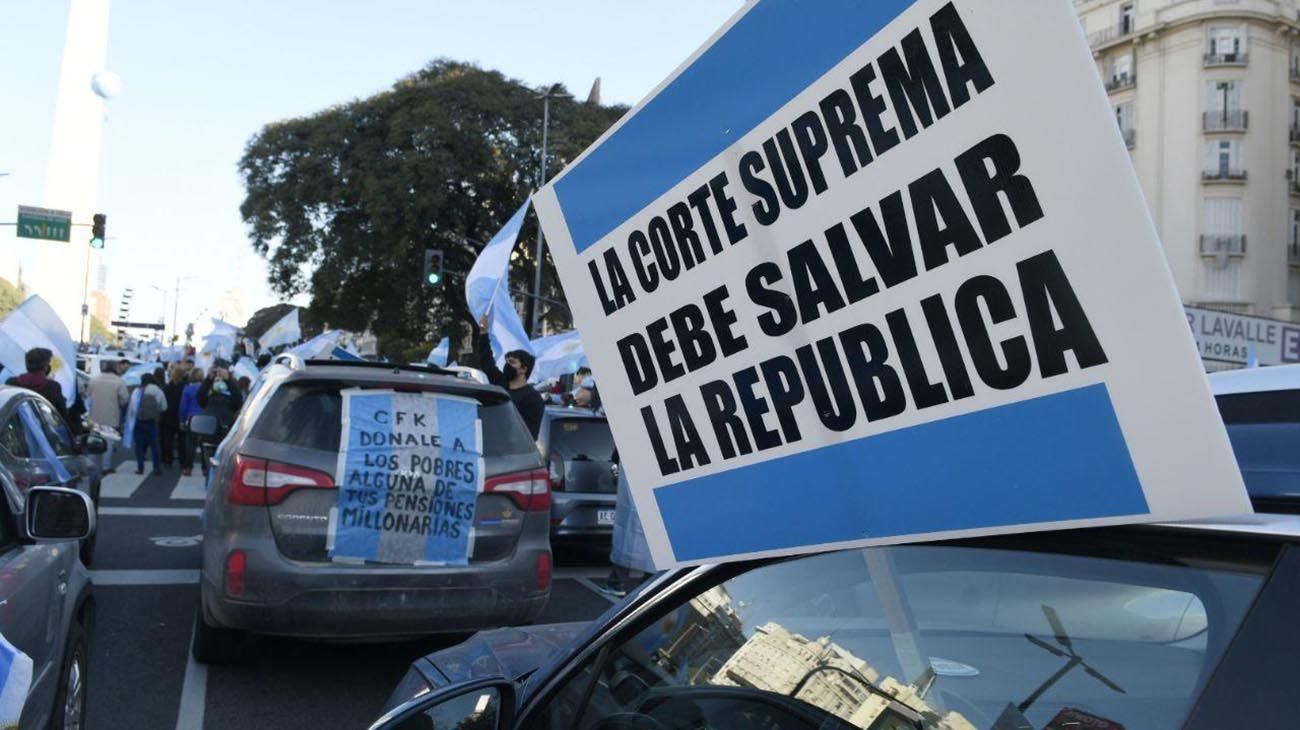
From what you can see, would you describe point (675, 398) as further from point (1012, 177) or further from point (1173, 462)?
point (1173, 462)

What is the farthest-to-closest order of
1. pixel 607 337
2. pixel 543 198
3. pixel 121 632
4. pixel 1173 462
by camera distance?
pixel 121 632, pixel 543 198, pixel 607 337, pixel 1173 462

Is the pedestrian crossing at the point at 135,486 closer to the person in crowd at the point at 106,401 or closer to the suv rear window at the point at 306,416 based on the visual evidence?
the person in crowd at the point at 106,401

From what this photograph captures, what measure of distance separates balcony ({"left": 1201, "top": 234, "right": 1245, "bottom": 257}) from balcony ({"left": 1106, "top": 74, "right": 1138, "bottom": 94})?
26.0ft

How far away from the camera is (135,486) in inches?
553

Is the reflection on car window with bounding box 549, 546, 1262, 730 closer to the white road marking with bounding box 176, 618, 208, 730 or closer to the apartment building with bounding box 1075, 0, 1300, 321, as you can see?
the white road marking with bounding box 176, 618, 208, 730

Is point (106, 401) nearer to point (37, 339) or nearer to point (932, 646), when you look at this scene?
point (37, 339)

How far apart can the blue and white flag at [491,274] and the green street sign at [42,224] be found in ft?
71.0

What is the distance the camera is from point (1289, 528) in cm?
118

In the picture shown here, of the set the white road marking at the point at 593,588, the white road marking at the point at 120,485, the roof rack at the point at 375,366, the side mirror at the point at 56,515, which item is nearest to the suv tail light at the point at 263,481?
the roof rack at the point at 375,366

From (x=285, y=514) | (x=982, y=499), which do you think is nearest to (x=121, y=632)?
(x=285, y=514)

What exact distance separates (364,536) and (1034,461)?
4.28 meters

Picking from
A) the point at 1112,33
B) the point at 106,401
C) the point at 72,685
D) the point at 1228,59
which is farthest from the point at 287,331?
the point at 1112,33

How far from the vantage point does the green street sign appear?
28.4 meters

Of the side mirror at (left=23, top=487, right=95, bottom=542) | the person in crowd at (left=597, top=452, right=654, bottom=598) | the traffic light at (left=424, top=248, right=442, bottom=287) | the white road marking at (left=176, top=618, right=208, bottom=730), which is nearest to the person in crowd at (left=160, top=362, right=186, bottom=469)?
the traffic light at (left=424, top=248, right=442, bottom=287)
